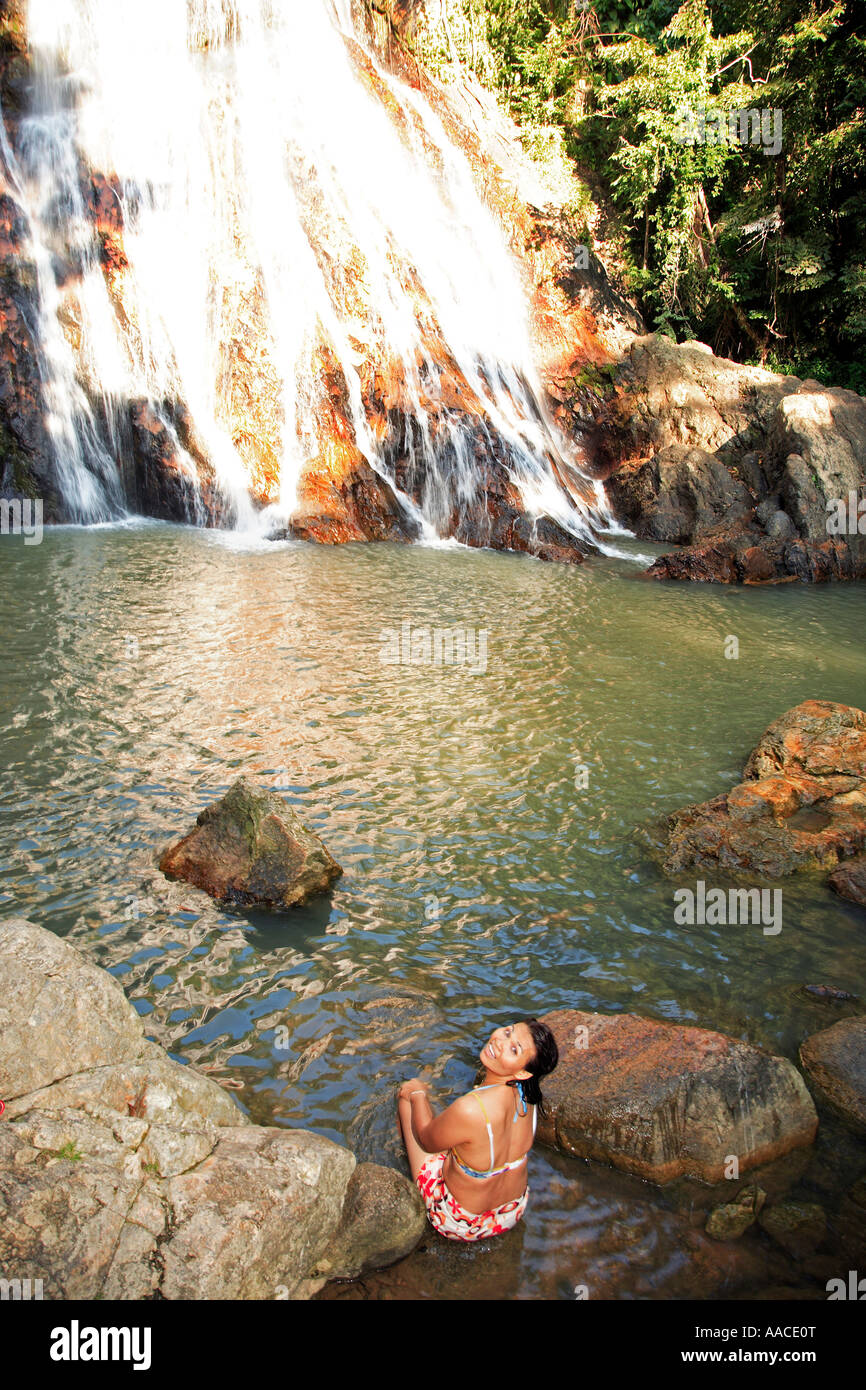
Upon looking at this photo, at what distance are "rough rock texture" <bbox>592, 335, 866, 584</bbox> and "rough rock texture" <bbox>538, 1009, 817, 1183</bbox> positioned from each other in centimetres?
1298

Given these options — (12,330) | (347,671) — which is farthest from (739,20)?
(347,671)

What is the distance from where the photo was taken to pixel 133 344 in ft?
59.9

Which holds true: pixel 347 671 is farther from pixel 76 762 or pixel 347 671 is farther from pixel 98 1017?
pixel 98 1017

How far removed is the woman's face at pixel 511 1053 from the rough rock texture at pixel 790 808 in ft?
10.2

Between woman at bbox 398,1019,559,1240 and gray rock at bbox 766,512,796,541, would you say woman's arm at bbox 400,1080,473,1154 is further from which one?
gray rock at bbox 766,512,796,541

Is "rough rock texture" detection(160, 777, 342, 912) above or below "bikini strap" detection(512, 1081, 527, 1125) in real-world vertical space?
above

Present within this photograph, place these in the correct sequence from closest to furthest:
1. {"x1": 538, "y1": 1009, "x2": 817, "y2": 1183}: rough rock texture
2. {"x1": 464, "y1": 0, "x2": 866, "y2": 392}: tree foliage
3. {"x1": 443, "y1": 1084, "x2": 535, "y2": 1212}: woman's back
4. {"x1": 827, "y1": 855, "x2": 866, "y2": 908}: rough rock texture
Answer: {"x1": 443, "y1": 1084, "x2": 535, "y2": 1212}: woman's back → {"x1": 538, "y1": 1009, "x2": 817, "y2": 1183}: rough rock texture → {"x1": 827, "y1": 855, "x2": 866, "y2": 908}: rough rock texture → {"x1": 464, "y1": 0, "x2": 866, "y2": 392}: tree foliage

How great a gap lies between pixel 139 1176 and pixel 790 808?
5.75 metres

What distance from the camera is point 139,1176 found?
3.25 m

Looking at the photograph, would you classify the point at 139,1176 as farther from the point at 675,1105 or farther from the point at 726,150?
the point at 726,150

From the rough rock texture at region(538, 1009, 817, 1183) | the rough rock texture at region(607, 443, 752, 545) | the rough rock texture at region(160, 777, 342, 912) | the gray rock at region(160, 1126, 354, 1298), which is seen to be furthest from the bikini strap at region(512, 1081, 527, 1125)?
the rough rock texture at region(607, 443, 752, 545)

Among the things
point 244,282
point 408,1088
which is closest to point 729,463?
point 244,282

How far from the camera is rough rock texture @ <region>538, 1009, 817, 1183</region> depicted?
412cm
